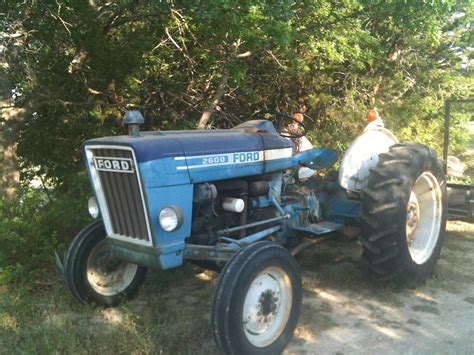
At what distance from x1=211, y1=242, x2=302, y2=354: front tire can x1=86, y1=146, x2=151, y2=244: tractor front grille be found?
681 mm

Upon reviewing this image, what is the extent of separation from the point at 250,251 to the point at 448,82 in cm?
1007

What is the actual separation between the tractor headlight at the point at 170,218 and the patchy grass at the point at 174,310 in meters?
0.81

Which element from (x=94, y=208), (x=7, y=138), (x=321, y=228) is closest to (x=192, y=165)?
(x=94, y=208)

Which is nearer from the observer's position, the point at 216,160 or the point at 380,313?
the point at 216,160

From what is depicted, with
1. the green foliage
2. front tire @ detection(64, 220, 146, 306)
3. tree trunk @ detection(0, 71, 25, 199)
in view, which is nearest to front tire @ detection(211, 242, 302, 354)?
front tire @ detection(64, 220, 146, 306)

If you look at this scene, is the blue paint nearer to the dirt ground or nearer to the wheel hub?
the dirt ground

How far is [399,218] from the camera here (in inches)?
161

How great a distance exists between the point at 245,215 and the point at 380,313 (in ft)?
4.52

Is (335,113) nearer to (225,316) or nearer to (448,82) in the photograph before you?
(448,82)

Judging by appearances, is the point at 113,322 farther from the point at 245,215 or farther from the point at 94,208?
the point at 245,215

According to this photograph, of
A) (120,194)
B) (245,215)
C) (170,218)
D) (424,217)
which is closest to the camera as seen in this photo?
(170,218)

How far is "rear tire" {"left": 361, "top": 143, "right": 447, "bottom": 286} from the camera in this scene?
4.11 m

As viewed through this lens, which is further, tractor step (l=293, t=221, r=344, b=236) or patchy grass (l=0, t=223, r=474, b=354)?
tractor step (l=293, t=221, r=344, b=236)

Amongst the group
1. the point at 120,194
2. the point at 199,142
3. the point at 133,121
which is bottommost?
the point at 120,194
